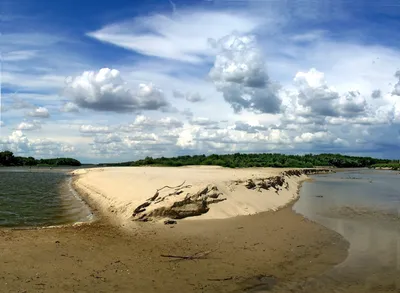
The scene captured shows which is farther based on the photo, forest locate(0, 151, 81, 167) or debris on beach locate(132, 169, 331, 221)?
forest locate(0, 151, 81, 167)

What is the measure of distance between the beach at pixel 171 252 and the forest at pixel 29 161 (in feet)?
514

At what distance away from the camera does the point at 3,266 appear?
9.70 meters

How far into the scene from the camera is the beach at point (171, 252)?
893 cm

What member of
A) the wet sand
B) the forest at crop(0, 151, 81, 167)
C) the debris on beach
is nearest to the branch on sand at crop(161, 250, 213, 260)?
the wet sand

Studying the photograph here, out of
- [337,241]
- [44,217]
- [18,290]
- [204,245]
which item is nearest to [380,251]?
[337,241]

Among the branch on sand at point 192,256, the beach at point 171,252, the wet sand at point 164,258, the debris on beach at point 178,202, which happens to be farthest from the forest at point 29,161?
the branch on sand at point 192,256

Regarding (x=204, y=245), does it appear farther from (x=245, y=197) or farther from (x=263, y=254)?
(x=245, y=197)

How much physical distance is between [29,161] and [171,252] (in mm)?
173161

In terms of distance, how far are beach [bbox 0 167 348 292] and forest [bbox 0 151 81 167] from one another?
15656cm

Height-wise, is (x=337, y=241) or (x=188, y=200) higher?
(x=188, y=200)

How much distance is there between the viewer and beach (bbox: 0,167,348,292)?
352 inches

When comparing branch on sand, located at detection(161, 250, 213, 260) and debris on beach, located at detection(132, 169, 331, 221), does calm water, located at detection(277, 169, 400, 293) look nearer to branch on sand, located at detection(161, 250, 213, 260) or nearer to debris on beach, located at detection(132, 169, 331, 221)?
branch on sand, located at detection(161, 250, 213, 260)

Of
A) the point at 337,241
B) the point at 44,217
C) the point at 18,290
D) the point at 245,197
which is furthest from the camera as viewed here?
the point at 245,197

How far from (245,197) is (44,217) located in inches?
438
